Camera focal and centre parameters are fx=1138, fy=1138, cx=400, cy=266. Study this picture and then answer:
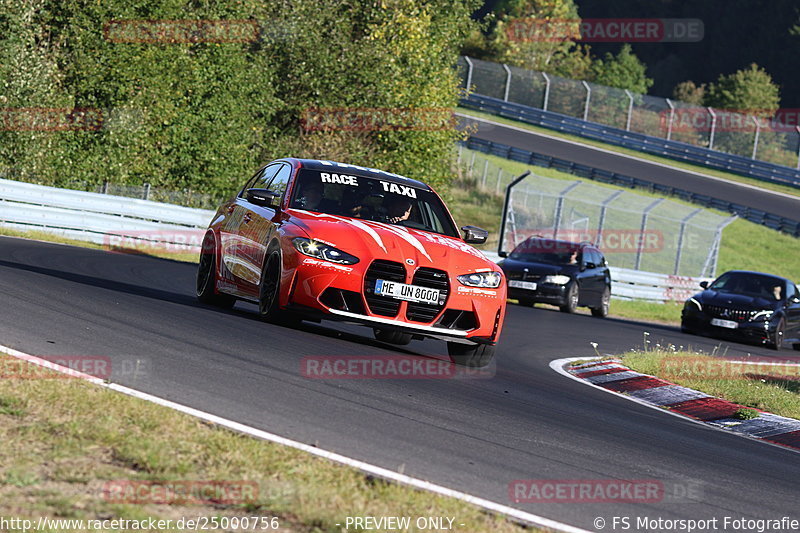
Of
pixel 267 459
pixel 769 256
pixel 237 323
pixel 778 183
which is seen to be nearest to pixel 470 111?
pixel 778 183

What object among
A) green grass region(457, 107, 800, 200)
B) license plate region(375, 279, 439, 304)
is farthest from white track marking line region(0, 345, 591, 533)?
green grass region(457, 107, 800, 200)

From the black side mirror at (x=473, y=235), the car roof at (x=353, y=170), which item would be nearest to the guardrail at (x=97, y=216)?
the car roof at (x=353, y=170)

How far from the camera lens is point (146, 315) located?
10.2m

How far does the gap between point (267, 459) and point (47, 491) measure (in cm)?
112

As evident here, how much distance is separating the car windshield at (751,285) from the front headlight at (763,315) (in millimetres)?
623

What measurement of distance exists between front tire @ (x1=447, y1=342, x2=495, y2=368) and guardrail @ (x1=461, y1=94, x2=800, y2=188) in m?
46.2

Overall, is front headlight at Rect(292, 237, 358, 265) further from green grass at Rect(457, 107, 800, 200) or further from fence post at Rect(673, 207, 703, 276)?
green grass at Rect(457, 107, 800, 200)

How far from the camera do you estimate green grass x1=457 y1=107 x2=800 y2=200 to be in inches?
2111

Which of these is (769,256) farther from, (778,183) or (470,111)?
(470,111)

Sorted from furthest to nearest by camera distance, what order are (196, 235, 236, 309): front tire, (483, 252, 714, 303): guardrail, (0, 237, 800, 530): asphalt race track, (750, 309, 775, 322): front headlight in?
1. (483, 252, 714, 303): guardrail
2. (750, 309, 775, 322): front headlight
3. (196, 235, 236, 309): front tire
4. (0, 237, 800, 530): asphalt race track

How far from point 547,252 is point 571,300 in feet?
4.96

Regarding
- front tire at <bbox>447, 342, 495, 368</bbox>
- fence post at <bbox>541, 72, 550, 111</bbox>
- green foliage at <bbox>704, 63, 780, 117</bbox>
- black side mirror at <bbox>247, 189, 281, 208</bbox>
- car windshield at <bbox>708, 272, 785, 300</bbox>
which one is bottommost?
car windshield at <bbox>708, 272, 785, 300</bbox>

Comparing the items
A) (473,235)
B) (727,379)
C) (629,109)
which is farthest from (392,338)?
(629,109)

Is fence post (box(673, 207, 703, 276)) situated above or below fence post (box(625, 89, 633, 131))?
below
